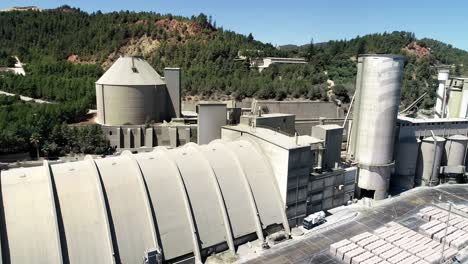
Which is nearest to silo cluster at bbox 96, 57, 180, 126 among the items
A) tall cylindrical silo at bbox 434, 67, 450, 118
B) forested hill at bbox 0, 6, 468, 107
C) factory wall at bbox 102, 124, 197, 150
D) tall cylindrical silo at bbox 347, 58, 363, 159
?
factory wall at bbox 102, 124, 197, 150

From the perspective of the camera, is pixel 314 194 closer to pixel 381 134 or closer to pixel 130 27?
pixel 381 134

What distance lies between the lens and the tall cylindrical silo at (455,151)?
49.6 metres

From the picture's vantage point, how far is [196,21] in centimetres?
13038

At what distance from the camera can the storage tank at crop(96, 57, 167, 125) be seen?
6062 cm

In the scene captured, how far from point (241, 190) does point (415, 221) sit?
19.8m

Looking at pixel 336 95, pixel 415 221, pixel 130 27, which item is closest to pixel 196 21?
pixel 130 27

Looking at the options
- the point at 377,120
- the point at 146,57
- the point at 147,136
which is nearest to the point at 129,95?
the point at 147,136

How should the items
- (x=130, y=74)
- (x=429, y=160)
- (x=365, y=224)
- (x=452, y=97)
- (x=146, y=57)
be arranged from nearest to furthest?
(x=365, y=224)
(x=429, y=160)
(x=452, y=97)
(x=130, y=74)
(x=146, y=57)

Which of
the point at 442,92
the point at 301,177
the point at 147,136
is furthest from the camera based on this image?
the point at 442,92

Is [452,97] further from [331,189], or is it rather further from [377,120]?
[331,189]

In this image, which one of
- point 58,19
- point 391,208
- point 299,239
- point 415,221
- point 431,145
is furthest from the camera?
point 58,19

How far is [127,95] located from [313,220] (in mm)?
39478

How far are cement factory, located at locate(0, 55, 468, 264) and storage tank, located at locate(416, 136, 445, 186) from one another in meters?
0.14

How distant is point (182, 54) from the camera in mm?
105938
